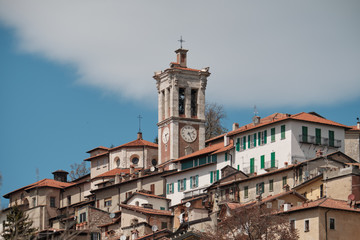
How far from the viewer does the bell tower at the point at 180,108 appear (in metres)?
102

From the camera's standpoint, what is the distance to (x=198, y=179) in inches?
3479

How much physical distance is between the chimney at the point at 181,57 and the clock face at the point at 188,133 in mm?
7271

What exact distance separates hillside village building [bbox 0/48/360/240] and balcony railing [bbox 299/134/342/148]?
10cm

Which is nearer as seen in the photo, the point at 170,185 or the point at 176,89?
the point at 170,185

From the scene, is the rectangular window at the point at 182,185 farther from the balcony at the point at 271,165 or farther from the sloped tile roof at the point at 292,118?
the balcony at the point at 271,165

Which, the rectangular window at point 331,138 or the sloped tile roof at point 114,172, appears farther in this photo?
the sloped tile roof at point 114,172

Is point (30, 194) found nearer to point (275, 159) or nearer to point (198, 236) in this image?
point (275, 159)

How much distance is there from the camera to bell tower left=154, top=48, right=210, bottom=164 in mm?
102062

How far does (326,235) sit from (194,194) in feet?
89.7

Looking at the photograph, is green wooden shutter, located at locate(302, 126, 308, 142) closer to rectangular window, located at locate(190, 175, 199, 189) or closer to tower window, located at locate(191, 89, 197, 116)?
rectangular window, located at locate(190, 175, 199, 189)

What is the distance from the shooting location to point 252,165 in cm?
8388

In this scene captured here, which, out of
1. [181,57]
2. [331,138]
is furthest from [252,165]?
[181,57]

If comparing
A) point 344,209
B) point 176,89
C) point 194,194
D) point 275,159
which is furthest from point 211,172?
point 344,209

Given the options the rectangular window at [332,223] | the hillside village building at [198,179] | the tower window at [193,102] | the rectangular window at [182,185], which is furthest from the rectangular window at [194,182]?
the rectangular window at [332,223]
